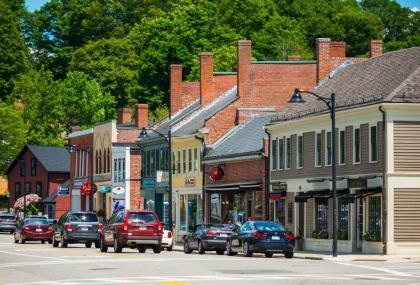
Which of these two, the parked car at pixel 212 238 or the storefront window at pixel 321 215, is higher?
the storefront window at pixel 321 215

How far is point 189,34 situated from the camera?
131500mm

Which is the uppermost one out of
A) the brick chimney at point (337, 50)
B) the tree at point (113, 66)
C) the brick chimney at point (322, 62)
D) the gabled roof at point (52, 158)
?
the tree at point (113, 66)

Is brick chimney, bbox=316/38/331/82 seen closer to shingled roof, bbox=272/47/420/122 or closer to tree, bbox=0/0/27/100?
shingled roof, bbox=272/47/420/122

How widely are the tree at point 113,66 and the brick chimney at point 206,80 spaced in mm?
49948

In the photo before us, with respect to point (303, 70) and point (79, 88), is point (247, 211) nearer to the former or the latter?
point (303, 70)

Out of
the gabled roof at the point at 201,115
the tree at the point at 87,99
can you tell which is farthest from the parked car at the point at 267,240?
the tree at the point at 87,99

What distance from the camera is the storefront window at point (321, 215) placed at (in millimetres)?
62656

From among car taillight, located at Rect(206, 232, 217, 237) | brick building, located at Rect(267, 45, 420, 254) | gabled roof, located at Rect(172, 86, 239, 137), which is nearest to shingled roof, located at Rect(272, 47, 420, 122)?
brick building, located at Rect(267, 45, 420, 254)

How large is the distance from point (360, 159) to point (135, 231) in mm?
10741

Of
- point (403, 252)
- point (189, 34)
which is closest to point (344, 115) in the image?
point (403, 252)

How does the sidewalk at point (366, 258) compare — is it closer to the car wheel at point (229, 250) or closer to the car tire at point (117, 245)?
the car wheel at point (229, 250)

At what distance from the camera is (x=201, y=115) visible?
88.3m

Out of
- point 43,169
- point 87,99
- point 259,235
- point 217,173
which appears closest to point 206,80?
point 217,173

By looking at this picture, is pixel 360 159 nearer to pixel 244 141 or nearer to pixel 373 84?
pixel 373 84
